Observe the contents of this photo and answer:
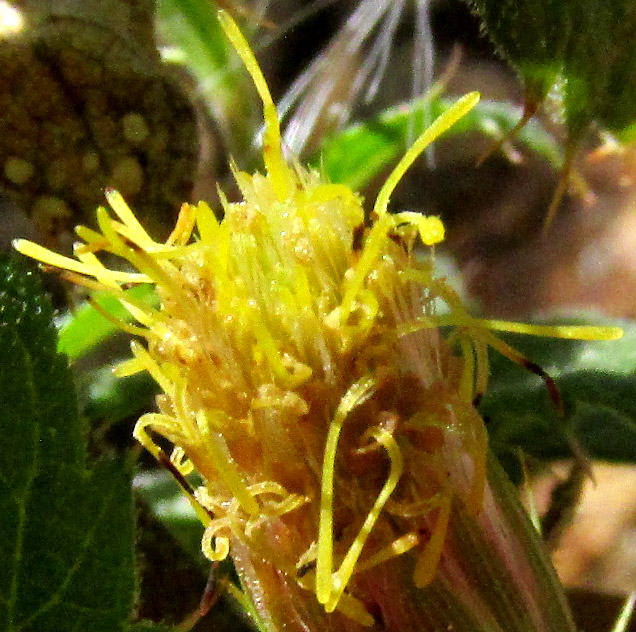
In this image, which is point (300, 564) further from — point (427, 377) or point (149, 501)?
point (149, 501)

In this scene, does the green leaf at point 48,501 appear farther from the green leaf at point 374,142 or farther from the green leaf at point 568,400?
the green leaf at point 374,142

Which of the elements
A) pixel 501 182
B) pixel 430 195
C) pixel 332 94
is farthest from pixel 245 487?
pixel 501 182

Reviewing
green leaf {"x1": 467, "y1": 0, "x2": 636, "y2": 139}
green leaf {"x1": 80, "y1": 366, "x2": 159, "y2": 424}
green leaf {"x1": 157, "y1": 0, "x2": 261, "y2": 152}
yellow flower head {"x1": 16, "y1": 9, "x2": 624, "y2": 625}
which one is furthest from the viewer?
green leaf {"x1": 157, "y1": 0, "x2": 261, "y2": 152}

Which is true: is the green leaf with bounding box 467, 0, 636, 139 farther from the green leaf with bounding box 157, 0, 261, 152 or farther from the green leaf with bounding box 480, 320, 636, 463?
the green leaf with bounding box 157, 0, 261, 152

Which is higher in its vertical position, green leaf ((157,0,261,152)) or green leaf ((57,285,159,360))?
green leaf ((157,0,261,152))

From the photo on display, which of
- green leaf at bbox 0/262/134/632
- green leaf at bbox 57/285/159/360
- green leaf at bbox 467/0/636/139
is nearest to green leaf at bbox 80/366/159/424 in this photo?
green leaf at bbox 57/285/159/360

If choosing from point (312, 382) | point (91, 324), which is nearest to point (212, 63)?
point (91, 324)

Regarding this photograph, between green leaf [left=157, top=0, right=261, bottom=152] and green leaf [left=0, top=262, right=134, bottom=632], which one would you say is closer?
green leaf [left=0, top=262, right=134, bottom=632]

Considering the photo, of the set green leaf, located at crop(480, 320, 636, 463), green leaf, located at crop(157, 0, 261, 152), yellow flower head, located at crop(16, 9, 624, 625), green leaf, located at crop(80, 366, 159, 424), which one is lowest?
green leaf, located at crop(480, 320, 636, 463)
